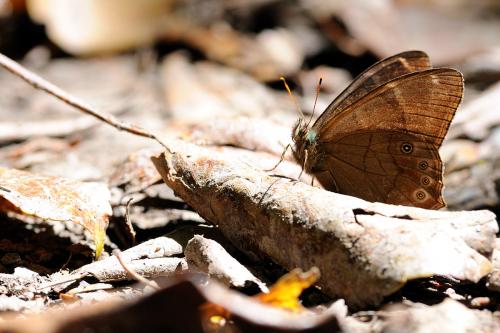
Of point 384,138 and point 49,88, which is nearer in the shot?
point 49,88

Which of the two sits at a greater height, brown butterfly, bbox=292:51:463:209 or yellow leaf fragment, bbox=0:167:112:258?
brown butterfly, bbox=292:51:463:209

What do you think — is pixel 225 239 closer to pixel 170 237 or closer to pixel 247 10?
pixel 170 237

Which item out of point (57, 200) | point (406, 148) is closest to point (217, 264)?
point (57, 200)

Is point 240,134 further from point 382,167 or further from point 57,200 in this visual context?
point 57,200

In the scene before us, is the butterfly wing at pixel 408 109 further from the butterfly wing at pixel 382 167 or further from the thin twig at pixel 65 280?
the thin twig at pixel 65 280

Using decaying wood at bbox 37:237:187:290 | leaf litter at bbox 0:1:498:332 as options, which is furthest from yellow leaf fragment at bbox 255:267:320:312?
decaying wood at bbox 37:237:187:290

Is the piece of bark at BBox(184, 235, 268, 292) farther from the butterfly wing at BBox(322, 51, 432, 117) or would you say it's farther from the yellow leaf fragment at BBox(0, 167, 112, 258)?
the butterfly wing at BBox(322, 51, 432, 117)
